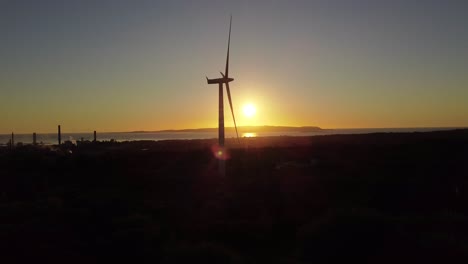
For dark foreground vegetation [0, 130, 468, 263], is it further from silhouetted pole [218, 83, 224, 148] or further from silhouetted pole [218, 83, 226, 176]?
silhouetted pole [218, 83, 224, 148]

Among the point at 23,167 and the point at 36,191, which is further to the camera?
the point at 23,167

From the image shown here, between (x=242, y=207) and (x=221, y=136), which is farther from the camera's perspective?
(x=221, y=136)

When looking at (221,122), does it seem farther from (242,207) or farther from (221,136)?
(242,207)

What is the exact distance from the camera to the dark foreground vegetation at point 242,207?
13.9m

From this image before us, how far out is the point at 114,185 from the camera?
28.4 m

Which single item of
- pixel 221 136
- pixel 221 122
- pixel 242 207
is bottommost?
pixel 242 207

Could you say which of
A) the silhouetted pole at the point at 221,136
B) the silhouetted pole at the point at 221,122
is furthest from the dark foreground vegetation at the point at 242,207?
the silhouetted pole at the point at 221,122

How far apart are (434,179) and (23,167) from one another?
26.0m

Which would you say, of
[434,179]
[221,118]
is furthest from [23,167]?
[434,179]

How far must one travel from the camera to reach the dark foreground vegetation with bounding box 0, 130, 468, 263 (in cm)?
1388

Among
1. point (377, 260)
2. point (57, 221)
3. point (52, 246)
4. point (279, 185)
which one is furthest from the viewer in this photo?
point (279, 185)

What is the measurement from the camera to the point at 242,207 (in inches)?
852

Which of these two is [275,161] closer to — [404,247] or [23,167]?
[23,167]

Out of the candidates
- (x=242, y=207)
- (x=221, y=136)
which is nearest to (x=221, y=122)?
(x=221, y=136)
